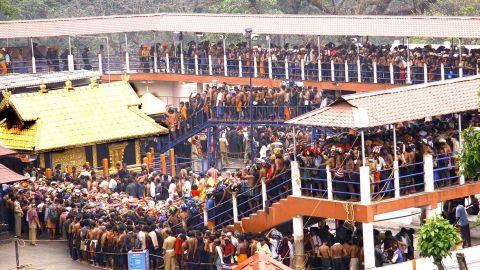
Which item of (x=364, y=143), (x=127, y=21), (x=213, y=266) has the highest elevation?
(x=127, y=21)

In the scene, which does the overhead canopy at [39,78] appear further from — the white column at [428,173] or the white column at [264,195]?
the white column at [428,173]

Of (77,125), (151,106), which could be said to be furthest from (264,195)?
(151,106)

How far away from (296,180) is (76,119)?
602 inches

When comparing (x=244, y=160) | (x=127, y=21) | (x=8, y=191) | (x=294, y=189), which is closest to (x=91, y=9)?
(x=127, y=21)

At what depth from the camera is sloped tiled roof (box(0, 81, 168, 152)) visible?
169 ft

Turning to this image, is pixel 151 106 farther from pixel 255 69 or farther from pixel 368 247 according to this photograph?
pixel 368 247

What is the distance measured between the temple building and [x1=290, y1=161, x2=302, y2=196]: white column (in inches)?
537

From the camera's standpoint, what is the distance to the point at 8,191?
4600cm

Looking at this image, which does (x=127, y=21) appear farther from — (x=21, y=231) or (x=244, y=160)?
(x=21, y=231)

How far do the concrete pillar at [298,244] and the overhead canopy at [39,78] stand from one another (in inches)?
800

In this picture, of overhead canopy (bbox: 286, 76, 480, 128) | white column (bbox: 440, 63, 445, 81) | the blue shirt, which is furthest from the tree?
white column (bbox: 440, 63, 445, 81)

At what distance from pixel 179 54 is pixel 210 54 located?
2.19 m

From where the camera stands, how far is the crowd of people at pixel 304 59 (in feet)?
176

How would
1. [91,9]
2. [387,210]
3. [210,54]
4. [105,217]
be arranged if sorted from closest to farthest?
[387,210] < [105,217] < [210,54] < [91,9]
